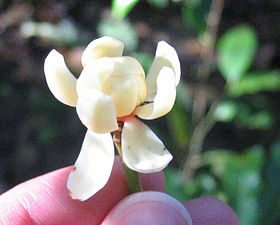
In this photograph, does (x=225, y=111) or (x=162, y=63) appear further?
(x=225, y=111)

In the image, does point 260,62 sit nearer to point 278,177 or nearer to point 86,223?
point 278,177

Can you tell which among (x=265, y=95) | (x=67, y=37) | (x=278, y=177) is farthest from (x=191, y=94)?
(x=278, y=177)

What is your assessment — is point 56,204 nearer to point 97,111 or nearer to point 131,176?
point 131,176

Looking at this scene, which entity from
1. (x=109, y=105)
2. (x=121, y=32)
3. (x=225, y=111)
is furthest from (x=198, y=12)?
(x=109, y=105)

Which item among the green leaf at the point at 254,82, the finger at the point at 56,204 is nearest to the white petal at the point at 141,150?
the finger at the point at 56,204

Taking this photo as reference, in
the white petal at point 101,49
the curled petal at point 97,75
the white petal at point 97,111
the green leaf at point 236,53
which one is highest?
the white petal at point 101,49

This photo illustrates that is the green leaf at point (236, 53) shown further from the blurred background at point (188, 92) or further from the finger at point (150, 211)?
the finger at point (150, 211)

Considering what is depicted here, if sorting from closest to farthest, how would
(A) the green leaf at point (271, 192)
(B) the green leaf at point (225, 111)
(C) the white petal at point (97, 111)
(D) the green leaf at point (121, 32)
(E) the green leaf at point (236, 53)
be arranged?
(C) the white petal at point (97, 111) → (A) the green leaf at point (271, 192) → (E) the green leaf at point (236, 53) → (B) the green leaf at point (225, 111) → (D) the green leaf at point (121, 32)
